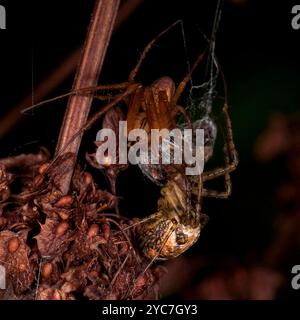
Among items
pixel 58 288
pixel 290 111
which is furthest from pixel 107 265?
pixel 290 111

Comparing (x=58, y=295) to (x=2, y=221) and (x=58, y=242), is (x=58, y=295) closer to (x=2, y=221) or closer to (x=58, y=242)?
(x=58, y=242)

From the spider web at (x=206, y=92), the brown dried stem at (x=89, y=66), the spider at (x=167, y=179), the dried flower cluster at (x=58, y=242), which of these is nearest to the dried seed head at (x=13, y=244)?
the dried flower cluster at (x=58, y=242)

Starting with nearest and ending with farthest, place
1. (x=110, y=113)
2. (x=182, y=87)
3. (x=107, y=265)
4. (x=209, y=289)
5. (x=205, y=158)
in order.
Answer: (x=107, y=265) → (x=110, y=113) → (x=182, y=87) → (x=205, y=158) → (x=209, y=289)

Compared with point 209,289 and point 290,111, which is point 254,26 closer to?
point 290,111

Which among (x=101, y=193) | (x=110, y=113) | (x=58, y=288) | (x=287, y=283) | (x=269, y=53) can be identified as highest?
(x=269, y=53)

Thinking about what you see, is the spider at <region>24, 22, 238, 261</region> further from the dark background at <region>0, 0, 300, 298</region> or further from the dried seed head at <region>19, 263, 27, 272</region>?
the dried seed head at <region>19, 263, 27, 272</region>
